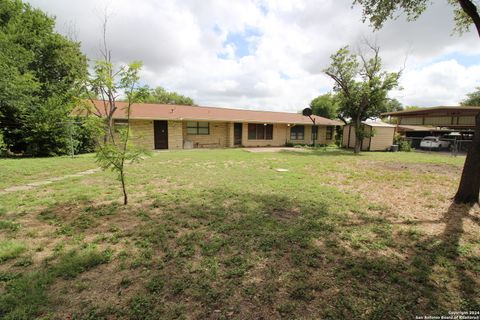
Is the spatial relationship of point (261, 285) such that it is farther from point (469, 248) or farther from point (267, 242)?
point (469, 248)

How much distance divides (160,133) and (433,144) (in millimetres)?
23749

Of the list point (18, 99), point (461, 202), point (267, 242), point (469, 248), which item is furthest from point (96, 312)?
point (18, 99)

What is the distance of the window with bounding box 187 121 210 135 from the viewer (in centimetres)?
1786

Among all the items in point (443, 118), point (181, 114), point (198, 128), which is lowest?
point (198, 128)

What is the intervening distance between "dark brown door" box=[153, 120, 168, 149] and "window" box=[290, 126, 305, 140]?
38.4ft

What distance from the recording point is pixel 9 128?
38.1 ft

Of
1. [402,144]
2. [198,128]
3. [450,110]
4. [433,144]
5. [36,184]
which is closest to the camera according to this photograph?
[36,184]

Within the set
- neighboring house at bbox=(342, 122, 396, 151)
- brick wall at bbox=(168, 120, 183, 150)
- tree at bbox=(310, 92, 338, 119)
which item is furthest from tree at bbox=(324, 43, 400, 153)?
tree at bbox=(310, 92, 338, 119)

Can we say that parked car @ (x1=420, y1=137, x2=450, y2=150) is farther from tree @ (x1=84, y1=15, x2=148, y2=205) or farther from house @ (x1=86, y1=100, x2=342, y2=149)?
tree @ (x1=84, y1=15, x2=148, y2=205)

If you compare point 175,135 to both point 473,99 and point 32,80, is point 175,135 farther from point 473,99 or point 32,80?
point 473,99

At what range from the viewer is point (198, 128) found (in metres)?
18.2

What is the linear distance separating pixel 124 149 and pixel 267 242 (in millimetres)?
3304

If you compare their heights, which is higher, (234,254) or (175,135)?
(175,135)

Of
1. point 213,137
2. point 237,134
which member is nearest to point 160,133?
point 213,137
